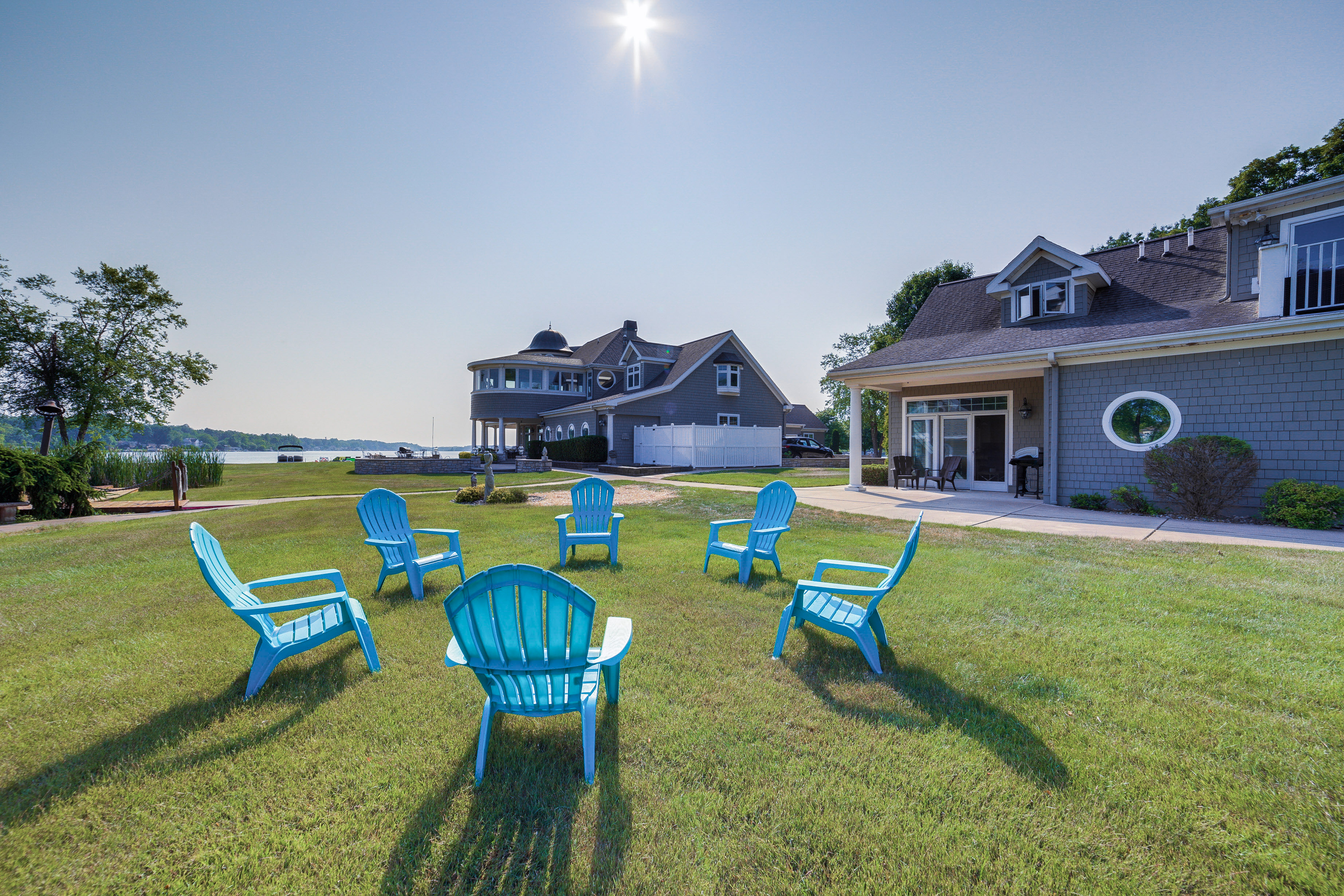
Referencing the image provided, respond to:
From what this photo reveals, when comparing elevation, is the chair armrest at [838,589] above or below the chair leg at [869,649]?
above

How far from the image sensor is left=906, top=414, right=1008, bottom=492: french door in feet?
49.2

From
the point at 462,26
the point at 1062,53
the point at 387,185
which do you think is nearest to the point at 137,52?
the point at 387,185

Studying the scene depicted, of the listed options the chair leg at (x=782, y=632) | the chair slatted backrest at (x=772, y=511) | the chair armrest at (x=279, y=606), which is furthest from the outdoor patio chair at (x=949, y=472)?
the chair armrest at (x=279, y=606)

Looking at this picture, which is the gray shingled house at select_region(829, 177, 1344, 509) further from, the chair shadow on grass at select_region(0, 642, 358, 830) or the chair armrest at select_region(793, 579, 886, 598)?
the chair shadow on grass at select_region(0, 642, 358, 830)

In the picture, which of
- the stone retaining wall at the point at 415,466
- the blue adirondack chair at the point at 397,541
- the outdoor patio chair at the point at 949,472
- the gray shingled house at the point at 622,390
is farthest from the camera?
the gray shingled house at the point at 622,390

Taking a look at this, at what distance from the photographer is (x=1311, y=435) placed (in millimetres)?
9164

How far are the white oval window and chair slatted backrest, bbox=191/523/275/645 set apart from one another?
14421 millimetres

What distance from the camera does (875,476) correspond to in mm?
17172

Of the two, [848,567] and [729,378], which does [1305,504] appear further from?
[729,378]

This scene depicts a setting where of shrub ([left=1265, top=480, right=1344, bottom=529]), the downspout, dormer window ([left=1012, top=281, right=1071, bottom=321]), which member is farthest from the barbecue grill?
shrub ([left=1265, top=480, right=1344, bottom=529])

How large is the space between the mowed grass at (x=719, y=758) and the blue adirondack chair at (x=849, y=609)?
0.20 metres

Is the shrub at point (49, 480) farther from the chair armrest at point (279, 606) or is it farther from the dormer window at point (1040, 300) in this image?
the dormer window at point (1040, 300)

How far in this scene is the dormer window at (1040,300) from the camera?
13.9 meters

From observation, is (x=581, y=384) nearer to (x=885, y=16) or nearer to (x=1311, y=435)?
(x=885, y=16)
